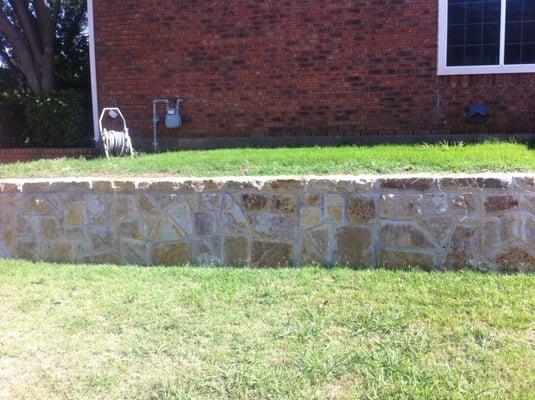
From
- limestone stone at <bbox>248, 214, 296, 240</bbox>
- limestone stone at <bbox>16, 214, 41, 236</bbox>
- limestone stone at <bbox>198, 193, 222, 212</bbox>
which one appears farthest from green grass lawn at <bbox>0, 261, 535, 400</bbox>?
limestone stone at <bbox>16, 214, 41, 236</bbox>

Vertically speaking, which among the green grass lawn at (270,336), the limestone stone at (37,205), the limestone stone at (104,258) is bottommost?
the green grass lawn at (270,336)

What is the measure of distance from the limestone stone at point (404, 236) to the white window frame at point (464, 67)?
496cm

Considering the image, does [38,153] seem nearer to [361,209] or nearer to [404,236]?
[361,209]

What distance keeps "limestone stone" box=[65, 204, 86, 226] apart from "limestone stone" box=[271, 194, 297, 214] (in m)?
2.00

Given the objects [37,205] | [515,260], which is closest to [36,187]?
[37,205]

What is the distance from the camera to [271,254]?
5.15 m

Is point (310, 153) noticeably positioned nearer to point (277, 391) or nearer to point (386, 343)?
point (386, 343)

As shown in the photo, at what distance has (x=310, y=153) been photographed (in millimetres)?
6910

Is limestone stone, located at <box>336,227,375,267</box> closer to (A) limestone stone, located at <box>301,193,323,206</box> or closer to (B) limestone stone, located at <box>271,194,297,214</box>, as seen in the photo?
(A) limestone stone, located at <box>301,193,323,206</box>

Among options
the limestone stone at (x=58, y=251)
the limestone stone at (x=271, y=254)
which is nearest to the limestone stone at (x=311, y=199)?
the limestone stone at (x=271, y=254)

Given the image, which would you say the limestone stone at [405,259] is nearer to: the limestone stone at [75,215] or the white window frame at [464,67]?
the limestone stone at [75,215]

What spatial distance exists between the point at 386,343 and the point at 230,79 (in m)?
7.01

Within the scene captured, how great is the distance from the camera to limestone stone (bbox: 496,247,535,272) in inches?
183

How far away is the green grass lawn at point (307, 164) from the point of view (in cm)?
538
